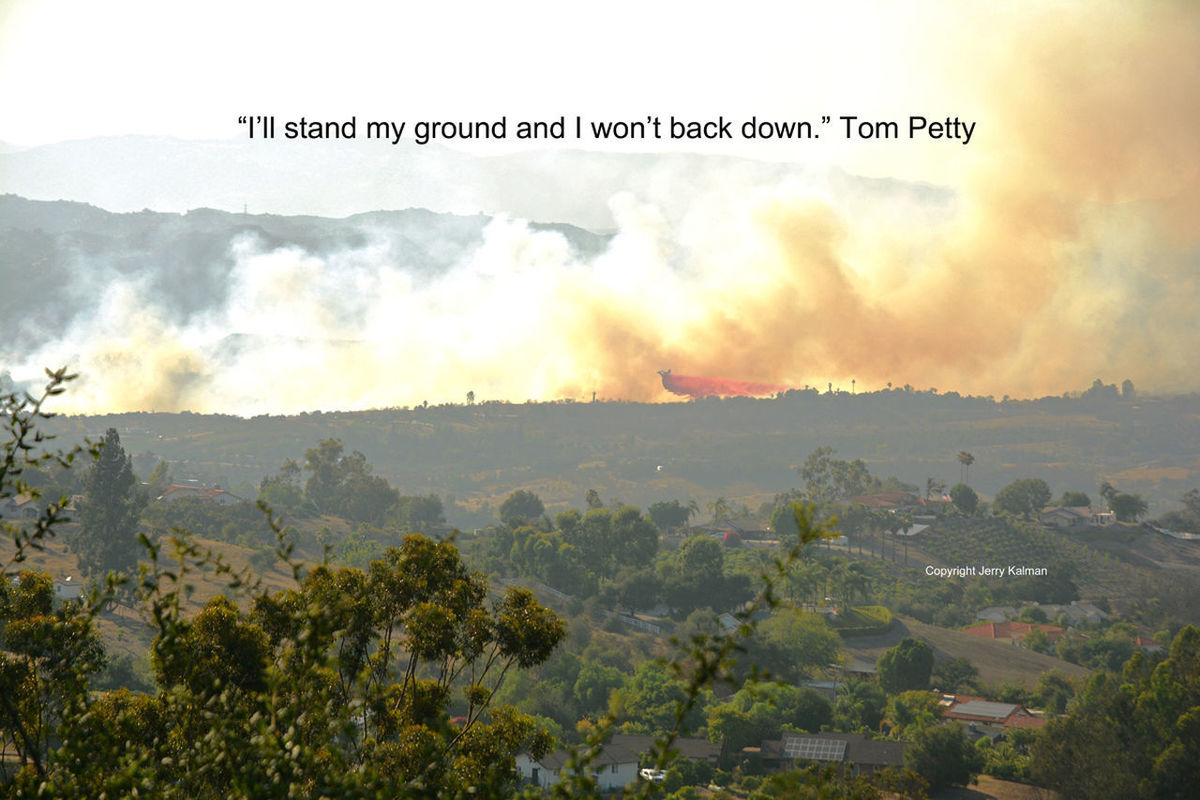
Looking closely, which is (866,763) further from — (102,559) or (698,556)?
(102,559)

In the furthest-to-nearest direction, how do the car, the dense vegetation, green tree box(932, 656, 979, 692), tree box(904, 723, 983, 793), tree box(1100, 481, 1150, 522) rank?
tree box(1100, 481, 1150, 522) < green tree box(932, 656, 979, 692) < tree box(904, 723, 983, 793) < the car < the dense vegetation

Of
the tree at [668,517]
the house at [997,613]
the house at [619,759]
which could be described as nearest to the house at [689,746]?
the house at [619,759]

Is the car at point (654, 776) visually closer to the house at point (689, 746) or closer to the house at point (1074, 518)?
the house at point (689, 746)

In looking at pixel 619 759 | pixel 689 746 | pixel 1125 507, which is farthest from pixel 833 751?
pixel 1125 507

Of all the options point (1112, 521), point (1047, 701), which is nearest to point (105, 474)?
point (1047, 701)

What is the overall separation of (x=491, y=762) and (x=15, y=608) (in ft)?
24.1

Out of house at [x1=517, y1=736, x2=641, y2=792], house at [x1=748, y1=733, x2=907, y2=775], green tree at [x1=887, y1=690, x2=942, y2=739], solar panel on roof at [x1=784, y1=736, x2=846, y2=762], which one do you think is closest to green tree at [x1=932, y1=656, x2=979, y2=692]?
green tree at [x1=887, y1=690, x2=942, y2=739]

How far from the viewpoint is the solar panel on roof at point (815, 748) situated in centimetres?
6494

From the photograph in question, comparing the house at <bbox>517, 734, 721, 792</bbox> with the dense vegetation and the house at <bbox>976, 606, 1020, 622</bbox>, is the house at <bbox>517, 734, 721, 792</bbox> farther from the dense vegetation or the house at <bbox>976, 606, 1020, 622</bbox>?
the house at <bbox>976, 606, 1020, 622</bbox>

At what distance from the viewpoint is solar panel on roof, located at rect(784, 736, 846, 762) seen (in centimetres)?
6494

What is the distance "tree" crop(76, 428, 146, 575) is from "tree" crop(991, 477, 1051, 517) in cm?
11744

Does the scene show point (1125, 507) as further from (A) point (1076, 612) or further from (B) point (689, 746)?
(B) point (689, 746)

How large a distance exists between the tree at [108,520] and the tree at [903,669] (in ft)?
197

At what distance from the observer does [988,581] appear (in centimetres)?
13912
